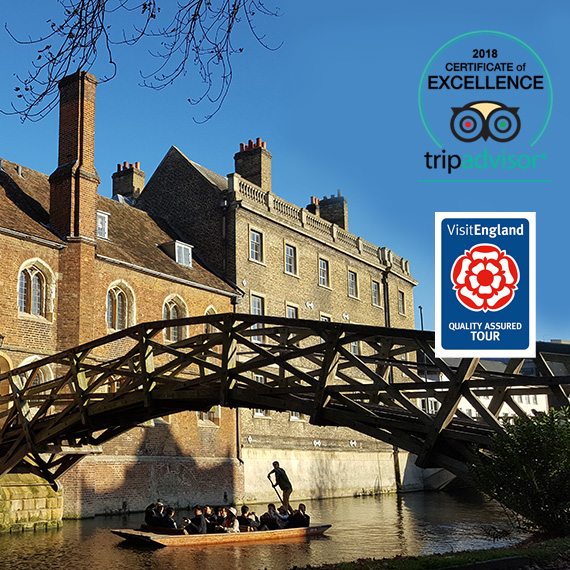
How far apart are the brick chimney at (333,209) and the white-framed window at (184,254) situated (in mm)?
11809

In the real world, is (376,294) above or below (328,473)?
above

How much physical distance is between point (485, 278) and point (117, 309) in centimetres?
1864

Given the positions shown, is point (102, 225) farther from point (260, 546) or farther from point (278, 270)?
point (260, 546)

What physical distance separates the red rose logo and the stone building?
21778mm

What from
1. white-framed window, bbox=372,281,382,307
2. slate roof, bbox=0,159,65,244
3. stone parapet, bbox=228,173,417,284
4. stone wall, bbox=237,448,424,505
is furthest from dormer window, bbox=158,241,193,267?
white-framed window, bbox=372,281,382,307

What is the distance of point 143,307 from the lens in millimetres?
28000

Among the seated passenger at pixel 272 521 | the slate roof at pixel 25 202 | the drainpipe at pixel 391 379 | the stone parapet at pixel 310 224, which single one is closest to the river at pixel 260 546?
the seated passenger at pixel 272 521

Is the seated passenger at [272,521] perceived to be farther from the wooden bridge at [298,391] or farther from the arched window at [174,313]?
the arched window at [174,313]

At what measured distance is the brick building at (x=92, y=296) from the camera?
2412 cm

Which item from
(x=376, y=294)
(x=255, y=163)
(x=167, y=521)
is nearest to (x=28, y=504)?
(x=167, y=521)

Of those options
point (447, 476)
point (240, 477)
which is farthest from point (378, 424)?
point (447, 476)

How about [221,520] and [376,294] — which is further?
[376,294]

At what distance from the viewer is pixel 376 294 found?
43.9 meters

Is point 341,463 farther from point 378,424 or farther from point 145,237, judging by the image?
point 378,424
